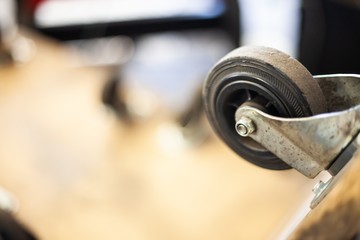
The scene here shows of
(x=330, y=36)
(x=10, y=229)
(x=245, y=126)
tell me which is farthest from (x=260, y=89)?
(x=330, y=36)

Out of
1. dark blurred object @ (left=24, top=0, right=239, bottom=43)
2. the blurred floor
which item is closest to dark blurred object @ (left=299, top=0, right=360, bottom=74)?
dark blurred object @ (left=24, top=0, right=239, bottom=43)

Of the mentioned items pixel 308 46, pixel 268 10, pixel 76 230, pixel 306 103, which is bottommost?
pixel 76 230

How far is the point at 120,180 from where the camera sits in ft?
3.29

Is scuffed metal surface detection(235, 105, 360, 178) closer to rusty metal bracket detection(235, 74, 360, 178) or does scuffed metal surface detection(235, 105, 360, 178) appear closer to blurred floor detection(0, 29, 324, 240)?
rusty metal bracket detection(235, 74, 360, 178)

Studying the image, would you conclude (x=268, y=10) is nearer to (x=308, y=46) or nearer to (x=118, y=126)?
(x=308, y=46)

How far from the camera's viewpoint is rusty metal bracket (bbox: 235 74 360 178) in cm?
44

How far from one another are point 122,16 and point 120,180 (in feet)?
1.92

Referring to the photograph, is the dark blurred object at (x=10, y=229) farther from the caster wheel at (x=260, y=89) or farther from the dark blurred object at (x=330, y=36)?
the dark blurred object at (x=330, y=36)

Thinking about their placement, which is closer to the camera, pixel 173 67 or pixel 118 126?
pixel 118 126

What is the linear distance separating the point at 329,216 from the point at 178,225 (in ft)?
1.78

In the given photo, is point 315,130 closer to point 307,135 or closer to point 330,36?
point 307,135

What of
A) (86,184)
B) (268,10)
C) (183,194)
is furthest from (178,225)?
(268,10)

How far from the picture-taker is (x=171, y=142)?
1.09 m

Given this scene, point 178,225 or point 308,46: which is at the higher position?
point 308,46
